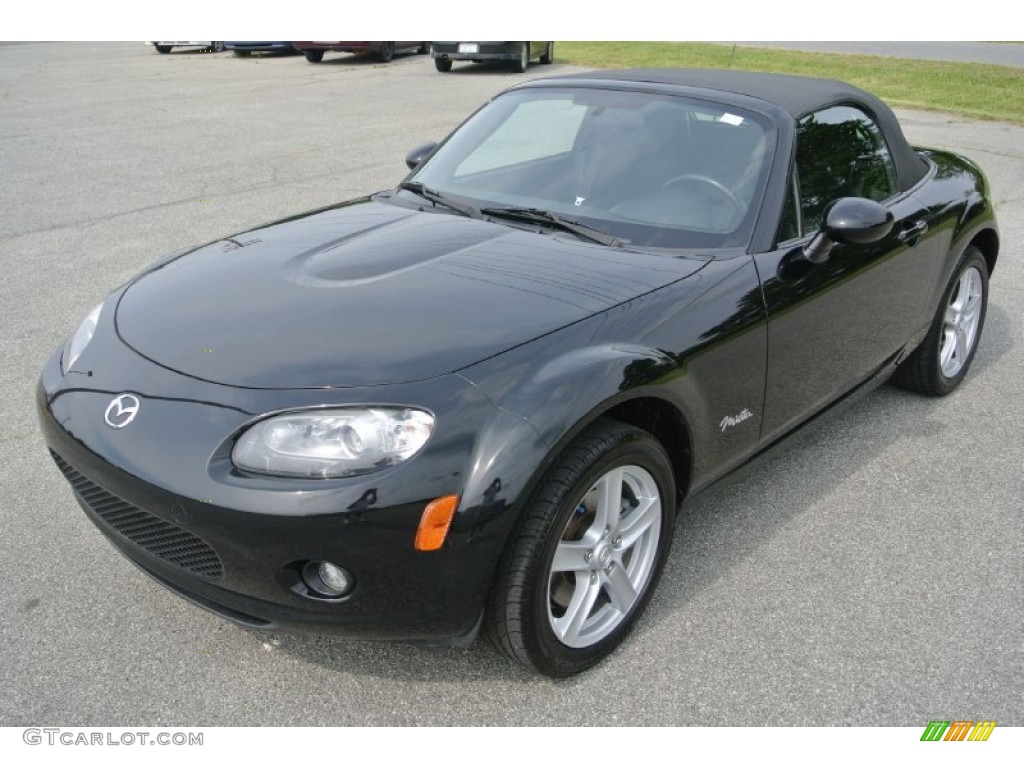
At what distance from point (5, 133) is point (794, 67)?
13.3m

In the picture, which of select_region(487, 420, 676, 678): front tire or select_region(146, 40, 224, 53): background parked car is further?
select_region(146, 40, 224, 53): background parked car

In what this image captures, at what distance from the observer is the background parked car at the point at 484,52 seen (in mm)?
18031

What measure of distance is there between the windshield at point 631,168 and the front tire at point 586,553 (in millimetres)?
865

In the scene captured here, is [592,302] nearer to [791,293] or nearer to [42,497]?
[791,293]

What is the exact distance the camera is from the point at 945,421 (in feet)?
14.5

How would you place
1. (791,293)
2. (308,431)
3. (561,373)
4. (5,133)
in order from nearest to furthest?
(308,431) < (561,373) < (791,293) < (5,133)

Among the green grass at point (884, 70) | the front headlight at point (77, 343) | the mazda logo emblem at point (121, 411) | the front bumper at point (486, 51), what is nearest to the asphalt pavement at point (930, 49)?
the green grass at point (884, 70)

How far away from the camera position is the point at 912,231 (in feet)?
12.8

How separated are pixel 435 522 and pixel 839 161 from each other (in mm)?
2429

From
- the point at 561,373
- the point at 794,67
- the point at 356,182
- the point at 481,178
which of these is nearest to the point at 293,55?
the point at 794,67

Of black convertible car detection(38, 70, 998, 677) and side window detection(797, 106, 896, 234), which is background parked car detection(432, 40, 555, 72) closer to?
black convertible car detection(38, 70, 998, 677)

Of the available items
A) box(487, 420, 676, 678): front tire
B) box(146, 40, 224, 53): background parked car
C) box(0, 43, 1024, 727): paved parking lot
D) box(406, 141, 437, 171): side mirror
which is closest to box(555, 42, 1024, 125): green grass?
box(146, 40, 224, 53): background parked car

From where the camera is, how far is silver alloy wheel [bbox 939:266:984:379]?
4.60 metres

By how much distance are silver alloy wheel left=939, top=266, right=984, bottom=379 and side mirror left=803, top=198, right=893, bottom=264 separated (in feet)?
4.87
